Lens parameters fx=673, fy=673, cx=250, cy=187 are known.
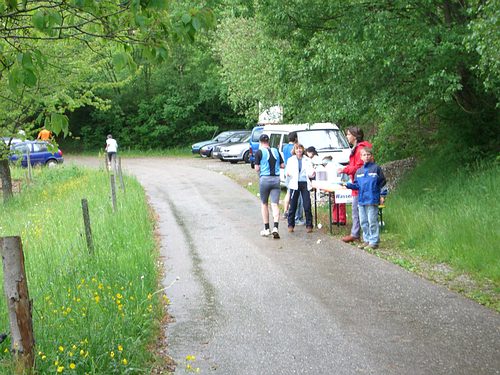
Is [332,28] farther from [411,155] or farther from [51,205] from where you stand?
[51,205]

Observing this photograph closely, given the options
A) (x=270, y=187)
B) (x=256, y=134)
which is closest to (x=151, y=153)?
(x=256, y=134)

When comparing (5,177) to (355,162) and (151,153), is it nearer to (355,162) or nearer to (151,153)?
(355,162)

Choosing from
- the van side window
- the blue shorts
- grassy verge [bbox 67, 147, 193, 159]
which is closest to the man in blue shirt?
the blue shorts

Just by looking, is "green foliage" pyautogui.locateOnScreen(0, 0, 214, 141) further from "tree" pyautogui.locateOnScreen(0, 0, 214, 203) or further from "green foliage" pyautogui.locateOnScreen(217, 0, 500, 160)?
"green foliage" pyautogui.locateOnScreen(217, 0, 500, 160)

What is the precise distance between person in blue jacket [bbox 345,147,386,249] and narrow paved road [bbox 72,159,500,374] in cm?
45

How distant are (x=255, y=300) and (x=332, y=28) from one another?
26.8 ft

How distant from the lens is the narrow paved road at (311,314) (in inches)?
225

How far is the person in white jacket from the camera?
12.3 meters

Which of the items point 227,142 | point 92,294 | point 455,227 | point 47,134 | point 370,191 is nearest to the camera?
point 92,294

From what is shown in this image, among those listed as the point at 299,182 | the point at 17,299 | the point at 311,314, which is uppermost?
the point at 17,299

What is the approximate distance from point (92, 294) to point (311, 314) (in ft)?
7.42

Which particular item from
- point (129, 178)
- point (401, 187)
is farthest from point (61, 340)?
point (129, 178)

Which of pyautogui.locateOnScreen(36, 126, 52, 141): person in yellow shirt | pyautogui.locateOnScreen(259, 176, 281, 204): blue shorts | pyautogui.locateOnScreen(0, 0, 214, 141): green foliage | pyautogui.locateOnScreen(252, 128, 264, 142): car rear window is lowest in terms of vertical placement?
pyautogui.locateOnScreen(259, 176, 281, 204): blue shorts

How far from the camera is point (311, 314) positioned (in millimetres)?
7074
